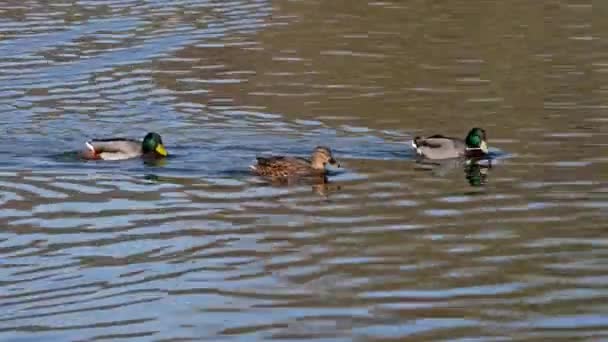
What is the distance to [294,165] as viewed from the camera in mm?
15641

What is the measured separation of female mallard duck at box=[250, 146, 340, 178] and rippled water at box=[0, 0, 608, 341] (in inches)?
6.7

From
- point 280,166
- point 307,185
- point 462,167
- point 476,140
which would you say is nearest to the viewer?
point 307,185

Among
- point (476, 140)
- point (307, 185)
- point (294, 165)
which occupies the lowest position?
point (307, 185)

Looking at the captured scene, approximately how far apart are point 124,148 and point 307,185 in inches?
91.2

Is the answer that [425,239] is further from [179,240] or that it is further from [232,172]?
[232,172]

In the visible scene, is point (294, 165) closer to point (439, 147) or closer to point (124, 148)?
point (439, 147)

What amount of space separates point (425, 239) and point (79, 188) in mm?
3840

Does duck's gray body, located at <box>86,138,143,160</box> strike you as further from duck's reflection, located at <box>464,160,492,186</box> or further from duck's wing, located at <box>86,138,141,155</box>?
duck's reflection, located at <box>464,160,492,186</box>

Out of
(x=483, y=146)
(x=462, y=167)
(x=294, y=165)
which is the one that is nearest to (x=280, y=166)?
(x=294, y=165)

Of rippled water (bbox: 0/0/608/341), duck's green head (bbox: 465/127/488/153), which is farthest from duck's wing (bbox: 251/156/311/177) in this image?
duck's green head (bbox: 465/127/488/153)

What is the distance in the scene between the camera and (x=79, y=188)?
15.1 m

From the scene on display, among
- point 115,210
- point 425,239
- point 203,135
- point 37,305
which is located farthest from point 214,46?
point 37,305

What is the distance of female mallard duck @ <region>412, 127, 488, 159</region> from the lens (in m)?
16.0

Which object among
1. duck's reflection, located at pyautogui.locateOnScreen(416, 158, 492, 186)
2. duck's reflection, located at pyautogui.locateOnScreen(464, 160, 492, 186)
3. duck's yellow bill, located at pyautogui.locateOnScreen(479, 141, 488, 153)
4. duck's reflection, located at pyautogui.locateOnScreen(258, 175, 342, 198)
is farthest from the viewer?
duck's yellow bill, located at pyautogui.locateOnScreen(479, 141, 488, 153)
